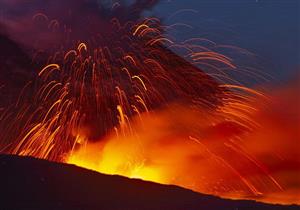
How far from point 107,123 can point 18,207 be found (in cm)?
714

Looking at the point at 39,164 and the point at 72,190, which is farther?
the point at 39,164

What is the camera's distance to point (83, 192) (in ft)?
26.3

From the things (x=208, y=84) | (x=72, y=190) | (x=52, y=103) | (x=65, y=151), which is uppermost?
(x=208, y=84)

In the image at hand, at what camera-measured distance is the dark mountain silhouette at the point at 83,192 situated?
761 centimetres

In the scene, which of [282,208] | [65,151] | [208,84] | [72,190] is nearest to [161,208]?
[72,190]

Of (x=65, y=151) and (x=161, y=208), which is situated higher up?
(x=65, y=151)

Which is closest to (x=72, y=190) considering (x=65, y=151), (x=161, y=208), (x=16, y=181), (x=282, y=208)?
(x=16, y=181)

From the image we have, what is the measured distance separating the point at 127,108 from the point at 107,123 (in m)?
0.91

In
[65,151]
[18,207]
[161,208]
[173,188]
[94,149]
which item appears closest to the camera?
[18,207]

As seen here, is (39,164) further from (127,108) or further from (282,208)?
(127,108)

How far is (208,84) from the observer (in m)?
14.0

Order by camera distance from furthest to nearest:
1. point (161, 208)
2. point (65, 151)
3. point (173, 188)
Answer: point (65, 151), point (173, 188), point (161, 208)

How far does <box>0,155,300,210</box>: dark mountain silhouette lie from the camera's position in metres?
7.61

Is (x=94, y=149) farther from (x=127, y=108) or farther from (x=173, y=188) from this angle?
(x=173, y=188)
